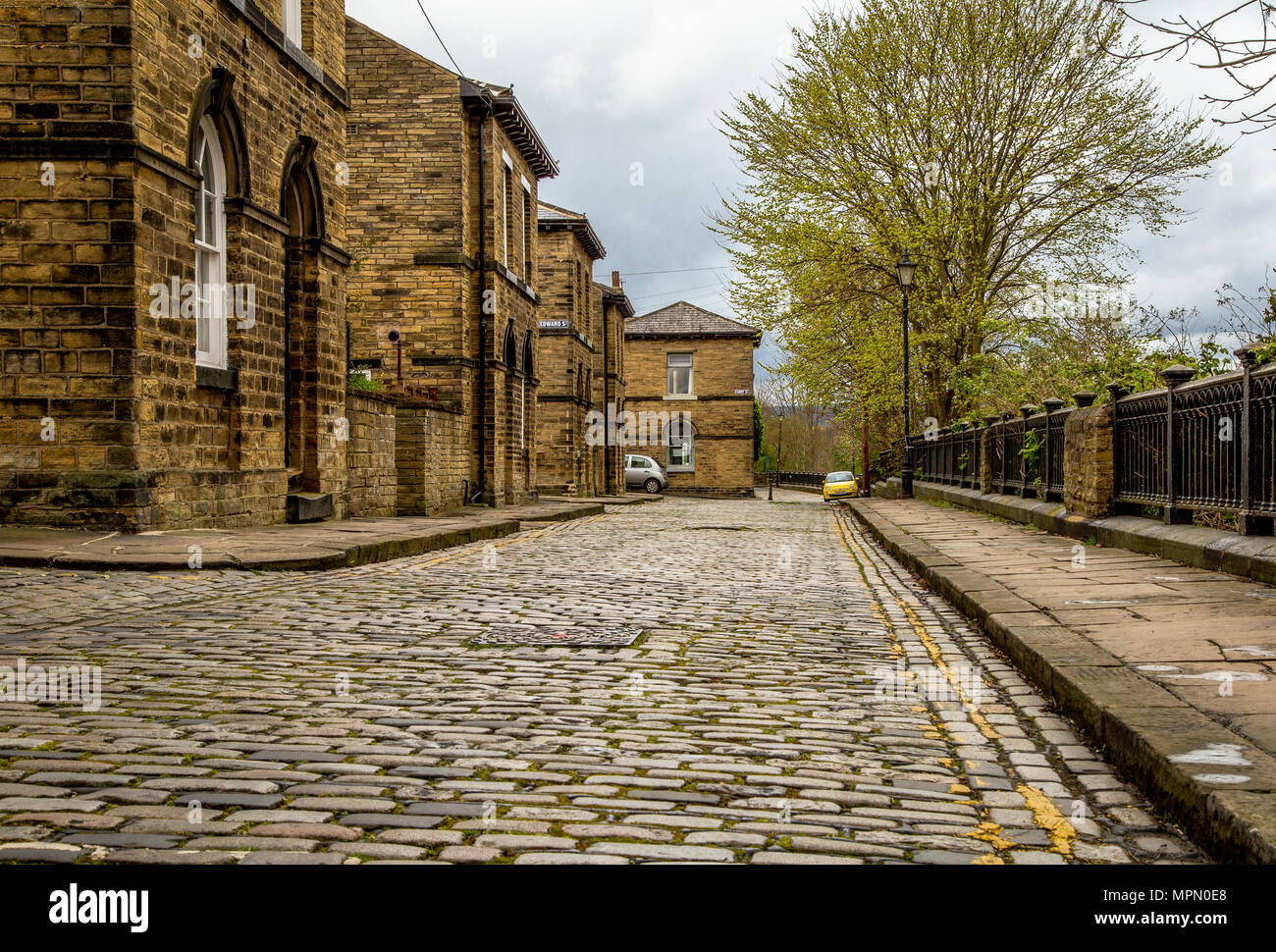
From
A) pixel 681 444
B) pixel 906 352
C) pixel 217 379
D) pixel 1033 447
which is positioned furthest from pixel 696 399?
pixel 217 379

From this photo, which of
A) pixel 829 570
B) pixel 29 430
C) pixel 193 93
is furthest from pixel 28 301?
pixel 829 570

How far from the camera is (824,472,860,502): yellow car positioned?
1634 inches

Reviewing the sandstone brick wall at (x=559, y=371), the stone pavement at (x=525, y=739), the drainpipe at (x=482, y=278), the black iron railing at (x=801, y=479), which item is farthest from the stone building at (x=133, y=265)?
the black iron railing at (x=801, y=479)

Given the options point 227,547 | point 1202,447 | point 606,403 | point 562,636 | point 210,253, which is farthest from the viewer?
point 606,403

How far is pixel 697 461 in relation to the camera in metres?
52.2

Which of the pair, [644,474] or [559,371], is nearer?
[559,371]

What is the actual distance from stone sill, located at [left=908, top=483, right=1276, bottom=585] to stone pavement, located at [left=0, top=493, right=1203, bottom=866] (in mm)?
2003

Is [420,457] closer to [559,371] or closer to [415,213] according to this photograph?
[415,213]

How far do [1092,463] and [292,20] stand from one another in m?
11.4

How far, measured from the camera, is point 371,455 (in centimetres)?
1627

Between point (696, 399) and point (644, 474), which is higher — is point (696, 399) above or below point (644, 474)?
above

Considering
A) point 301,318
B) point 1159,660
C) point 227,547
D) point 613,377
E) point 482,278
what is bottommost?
point 1159,660

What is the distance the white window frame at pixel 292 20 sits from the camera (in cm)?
1434

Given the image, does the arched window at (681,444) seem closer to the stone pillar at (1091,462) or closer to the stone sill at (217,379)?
the stone pillar at (1091,462)
